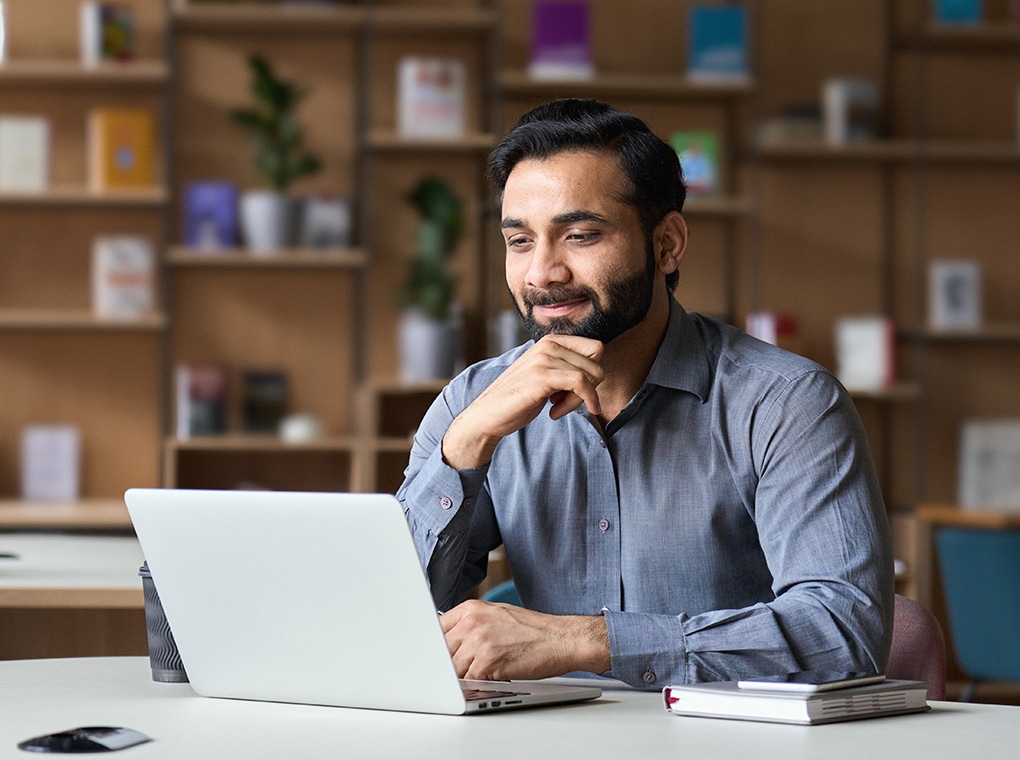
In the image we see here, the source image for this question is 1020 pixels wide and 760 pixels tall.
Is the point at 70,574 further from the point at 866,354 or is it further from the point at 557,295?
the point at 866,354

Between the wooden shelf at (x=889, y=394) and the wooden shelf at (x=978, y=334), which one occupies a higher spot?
the wooden shelf at (x=978, y=334)

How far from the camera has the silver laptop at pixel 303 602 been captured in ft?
4.00

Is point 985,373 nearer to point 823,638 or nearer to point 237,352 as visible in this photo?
point 237,352

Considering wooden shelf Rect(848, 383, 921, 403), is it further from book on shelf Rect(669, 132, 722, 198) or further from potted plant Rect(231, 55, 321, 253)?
potted plant Rect(231, 55, 321, 253)

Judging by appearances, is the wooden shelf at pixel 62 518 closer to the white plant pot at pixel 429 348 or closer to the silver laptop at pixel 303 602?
the white plant pot at pixel 429 348

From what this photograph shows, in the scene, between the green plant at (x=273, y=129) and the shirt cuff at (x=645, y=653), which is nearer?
the shirt cuff at (x=645, y=653)

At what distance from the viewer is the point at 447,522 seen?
5.63ft

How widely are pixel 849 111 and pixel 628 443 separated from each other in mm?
3442

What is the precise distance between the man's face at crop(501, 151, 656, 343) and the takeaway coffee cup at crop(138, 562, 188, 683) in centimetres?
63

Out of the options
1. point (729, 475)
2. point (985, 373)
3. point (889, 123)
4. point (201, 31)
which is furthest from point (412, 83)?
point (729, 475)

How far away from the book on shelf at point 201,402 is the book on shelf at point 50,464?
0.40 meters

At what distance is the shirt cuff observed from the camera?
4.80 ft

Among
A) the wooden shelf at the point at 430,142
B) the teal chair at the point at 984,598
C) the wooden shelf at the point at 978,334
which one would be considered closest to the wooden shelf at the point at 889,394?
the wooden shelf at the point at 978,334

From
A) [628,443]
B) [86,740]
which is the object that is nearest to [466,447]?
[628,443]
